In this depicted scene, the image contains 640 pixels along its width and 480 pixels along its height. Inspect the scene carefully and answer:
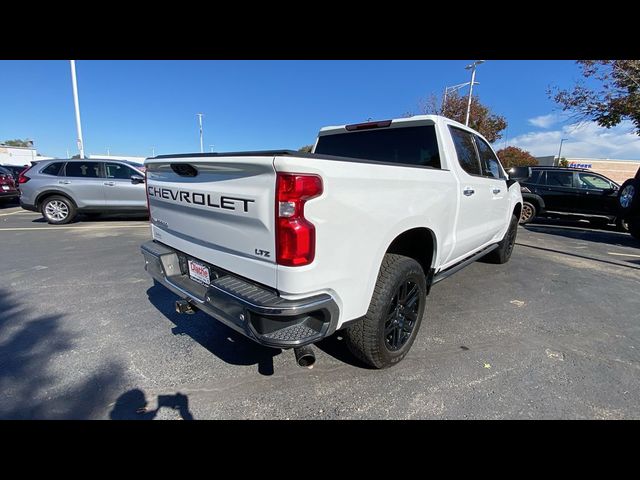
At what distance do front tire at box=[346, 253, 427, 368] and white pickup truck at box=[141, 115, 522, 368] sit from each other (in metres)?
0.01

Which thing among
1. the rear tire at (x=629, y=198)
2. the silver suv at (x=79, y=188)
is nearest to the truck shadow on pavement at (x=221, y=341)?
the silver suv at (x=79, y=188)

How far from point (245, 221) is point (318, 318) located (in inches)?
28.5

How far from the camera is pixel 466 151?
351 cm

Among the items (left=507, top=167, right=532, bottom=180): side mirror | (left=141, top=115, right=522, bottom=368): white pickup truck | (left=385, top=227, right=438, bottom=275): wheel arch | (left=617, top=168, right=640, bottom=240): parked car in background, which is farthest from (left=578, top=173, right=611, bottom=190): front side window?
(left=385, top=227, right=438, bottom=275): wheel arch

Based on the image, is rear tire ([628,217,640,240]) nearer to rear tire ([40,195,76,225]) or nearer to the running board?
the running board

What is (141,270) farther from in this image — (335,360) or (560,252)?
(560,252)

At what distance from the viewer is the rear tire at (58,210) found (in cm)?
861

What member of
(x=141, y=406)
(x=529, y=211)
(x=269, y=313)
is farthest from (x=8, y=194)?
(x=529, y=211)

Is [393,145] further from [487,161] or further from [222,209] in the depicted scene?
[222,209]

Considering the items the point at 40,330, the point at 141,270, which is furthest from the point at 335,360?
the point at 141,270

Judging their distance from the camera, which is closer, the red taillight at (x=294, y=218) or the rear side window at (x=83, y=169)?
the red taillight at (x=294, y=218)

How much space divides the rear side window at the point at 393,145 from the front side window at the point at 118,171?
305 inches

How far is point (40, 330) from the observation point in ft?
10.00

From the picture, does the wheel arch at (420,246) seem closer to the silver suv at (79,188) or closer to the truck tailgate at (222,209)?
the truck tailgate at (222,209)
